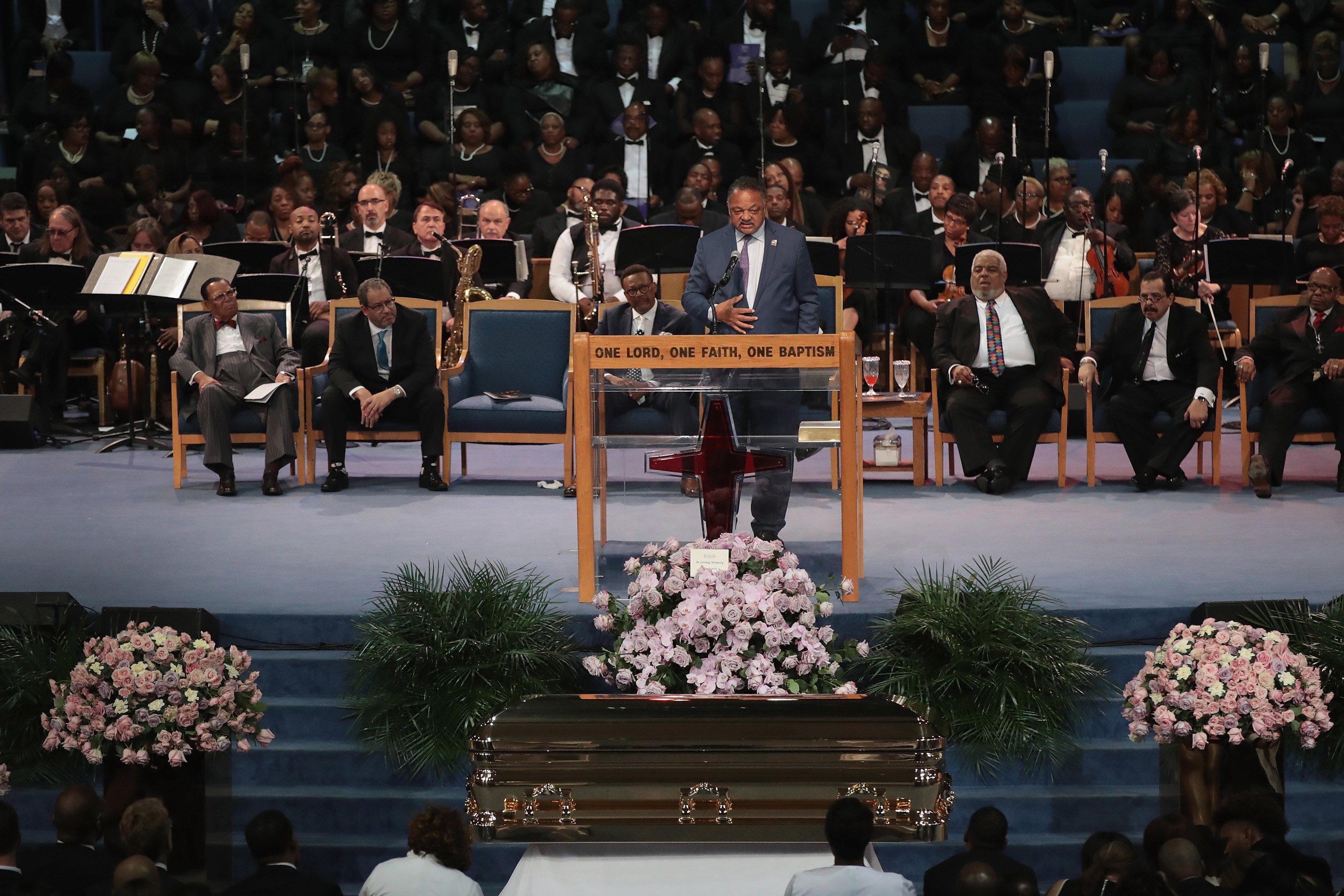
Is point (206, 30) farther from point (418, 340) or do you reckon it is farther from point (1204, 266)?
point (1204, 266)

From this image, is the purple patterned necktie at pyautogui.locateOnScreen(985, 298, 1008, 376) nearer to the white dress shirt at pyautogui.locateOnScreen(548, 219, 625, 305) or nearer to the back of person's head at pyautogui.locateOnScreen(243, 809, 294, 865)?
the white dress shirt at pyautogui.locateOnScreen(548, 219, 625, 305)

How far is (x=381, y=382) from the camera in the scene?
8.20 metres

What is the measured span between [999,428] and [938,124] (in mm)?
5072

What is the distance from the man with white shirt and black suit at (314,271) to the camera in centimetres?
937

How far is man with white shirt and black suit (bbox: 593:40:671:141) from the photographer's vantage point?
12172 mm

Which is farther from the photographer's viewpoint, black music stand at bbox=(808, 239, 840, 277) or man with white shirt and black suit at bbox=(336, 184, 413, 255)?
man with white shirt and black suit at bbox=(336, 184, 413, 255)

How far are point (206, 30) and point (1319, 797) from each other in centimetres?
1100

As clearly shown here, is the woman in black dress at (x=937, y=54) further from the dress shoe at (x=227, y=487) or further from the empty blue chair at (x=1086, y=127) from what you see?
the dress shoe at (x=227, y=487)

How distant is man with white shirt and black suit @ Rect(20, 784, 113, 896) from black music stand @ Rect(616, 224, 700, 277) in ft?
15.8

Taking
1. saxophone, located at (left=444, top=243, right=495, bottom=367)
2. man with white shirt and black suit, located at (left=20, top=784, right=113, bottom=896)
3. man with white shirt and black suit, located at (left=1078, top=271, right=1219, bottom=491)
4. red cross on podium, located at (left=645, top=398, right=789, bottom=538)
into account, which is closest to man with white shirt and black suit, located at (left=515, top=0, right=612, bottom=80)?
saxophone, located at (left=444, top=243, right=495, bottom=367)

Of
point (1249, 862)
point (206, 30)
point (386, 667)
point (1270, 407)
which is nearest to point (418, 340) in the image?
point (386, 667)

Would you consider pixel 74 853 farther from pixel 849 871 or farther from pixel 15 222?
pixel 15 222

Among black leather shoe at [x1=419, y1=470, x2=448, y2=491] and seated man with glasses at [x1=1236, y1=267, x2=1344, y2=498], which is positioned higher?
seated man with glasses at [x1=1236, y1=267, x2=1344, y2=498]

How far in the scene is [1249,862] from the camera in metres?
3.79
